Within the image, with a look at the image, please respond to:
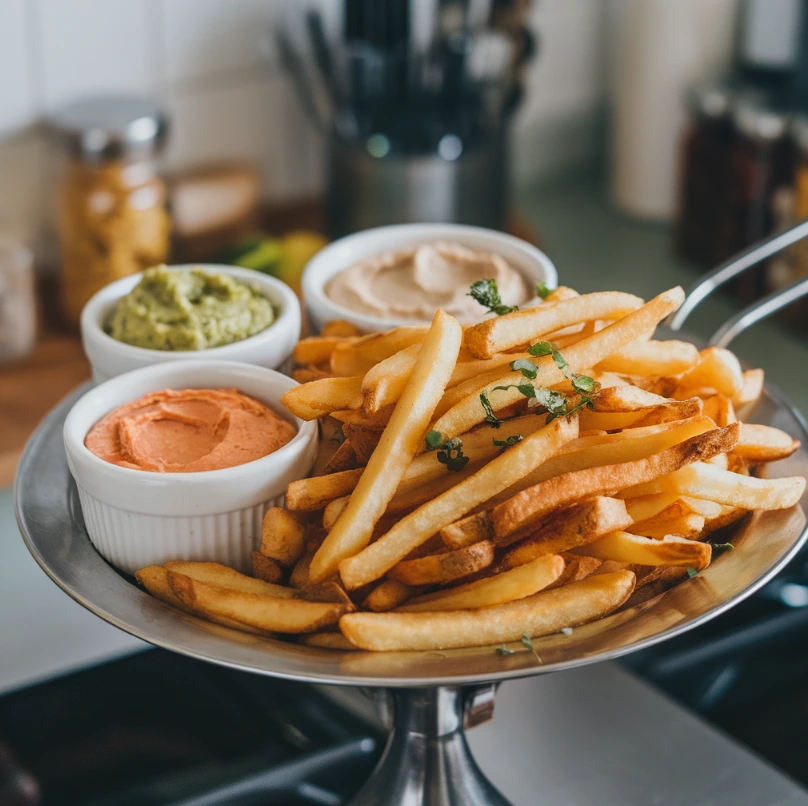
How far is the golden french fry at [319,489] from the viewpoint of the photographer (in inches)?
38.3

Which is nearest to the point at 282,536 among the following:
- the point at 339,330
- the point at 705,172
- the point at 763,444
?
the point at 339,330

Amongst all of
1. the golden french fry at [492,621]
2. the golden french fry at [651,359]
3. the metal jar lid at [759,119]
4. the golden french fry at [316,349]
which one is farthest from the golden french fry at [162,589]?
the metal jar lid at [759,119]

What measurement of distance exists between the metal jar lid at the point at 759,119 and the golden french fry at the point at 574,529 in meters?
1.59

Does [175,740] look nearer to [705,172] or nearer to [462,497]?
[462,497]

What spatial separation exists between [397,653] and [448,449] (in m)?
0.20

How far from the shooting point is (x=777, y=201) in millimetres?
2258

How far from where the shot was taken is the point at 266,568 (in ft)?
3.23

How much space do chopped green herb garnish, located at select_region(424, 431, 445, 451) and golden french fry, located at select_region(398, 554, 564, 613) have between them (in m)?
0.13

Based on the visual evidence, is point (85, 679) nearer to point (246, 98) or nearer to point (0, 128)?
point (0, 128)

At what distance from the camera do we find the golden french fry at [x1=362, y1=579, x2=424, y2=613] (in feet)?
3.01

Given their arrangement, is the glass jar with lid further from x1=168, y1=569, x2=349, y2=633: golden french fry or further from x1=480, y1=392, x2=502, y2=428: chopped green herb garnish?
x1=168, y1=569, x2=349, y2=633: golden french fry

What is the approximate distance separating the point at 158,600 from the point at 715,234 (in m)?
1.95

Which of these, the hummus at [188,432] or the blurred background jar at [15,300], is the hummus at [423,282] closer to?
the hummus at [188,432]

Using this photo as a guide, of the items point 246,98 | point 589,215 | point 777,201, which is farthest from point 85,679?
point 589,215
